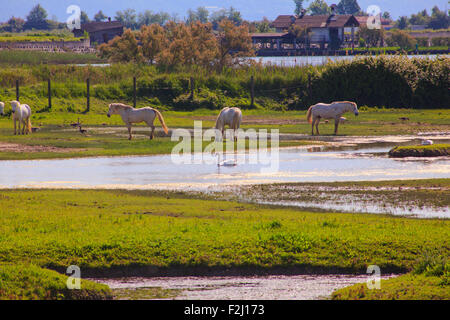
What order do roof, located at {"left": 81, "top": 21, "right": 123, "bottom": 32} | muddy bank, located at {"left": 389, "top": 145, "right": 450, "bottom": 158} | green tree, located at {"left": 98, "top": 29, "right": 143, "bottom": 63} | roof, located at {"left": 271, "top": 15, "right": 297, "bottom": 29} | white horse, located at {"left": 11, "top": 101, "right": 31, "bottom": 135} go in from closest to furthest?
muddy bank, located at {"left": 389, "top": 145, "right": 450, "bottom": 158} < white horse, located at {"left": 11, "top": 101, "right": 31, "bottom": 135} < green tree, located at {"left": 98, "top": 29, "right": 143, "bottom": 63} < roof, located at {"left": 81, "top": 21, "right": 123, "bottom": 32} < roof, located at {"left": 271, "top": 15, "right": 297, "bottom": 29}

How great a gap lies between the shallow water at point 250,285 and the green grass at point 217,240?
1.21 ft

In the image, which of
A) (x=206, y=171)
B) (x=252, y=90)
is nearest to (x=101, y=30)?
(x=252, y=90)

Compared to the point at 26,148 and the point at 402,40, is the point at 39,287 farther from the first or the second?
the point at 402,40

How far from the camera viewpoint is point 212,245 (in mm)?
12703

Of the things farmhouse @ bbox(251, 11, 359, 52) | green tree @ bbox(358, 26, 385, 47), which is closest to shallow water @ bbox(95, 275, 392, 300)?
farmhouse @ bbox(251, 11, 359, 52)

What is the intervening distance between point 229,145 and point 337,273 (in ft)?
58.4

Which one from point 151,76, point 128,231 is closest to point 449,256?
point 128,231

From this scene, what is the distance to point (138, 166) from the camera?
24297 millimetres

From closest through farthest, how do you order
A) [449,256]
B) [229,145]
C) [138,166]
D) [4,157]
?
[449,256], [138,166], [4,157], [229,145]

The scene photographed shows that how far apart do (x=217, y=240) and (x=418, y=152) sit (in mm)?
15258

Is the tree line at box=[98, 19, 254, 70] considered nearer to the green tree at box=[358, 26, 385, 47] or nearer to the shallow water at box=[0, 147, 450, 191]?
the shallow water at box=[0, 147, 450, 191]

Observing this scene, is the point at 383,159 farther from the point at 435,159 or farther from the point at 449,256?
the point at 449,256

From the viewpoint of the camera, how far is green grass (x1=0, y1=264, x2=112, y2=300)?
989cm

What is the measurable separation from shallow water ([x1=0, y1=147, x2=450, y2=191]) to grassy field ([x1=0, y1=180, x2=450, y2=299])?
5.58 meters
